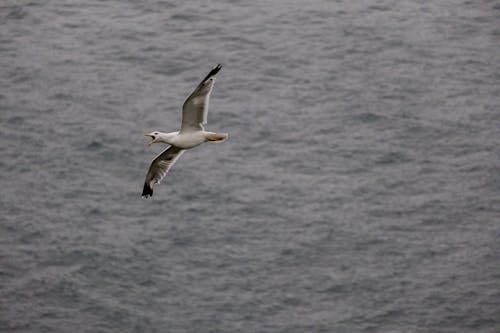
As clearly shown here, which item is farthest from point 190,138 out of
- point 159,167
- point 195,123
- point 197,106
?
point 159,167

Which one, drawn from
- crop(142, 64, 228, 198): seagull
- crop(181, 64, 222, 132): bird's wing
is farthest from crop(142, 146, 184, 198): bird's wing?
crop(181, 64, 222, 132): bird's wing

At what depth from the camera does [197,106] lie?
3175 centimetres

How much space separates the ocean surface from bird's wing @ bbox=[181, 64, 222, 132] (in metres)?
30.4

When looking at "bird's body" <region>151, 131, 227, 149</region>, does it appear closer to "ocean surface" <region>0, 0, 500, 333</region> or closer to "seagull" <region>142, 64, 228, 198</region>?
"seagull" <region>142, 64, 228, 198</region>

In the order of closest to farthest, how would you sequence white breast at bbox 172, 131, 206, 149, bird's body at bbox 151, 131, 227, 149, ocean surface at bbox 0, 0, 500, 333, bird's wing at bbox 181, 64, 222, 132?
bird's wing at bbox 181, 64, 222, 132 < bird's body at bbox 151, 131, 227, 149 < white breast at bbox 172, 131, 206, 149 < ocean surface at bbox 0, 0, 500, 333

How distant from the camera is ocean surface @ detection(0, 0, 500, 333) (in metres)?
62.7

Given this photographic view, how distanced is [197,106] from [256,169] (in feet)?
118

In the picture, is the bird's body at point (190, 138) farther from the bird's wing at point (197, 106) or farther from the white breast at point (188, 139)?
the bird's wing at point (197, 106)

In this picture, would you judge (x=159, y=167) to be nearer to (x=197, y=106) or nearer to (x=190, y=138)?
(x=190, y=138)

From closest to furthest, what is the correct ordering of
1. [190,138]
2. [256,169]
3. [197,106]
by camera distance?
[197,106] < [190,138] < [256,169]

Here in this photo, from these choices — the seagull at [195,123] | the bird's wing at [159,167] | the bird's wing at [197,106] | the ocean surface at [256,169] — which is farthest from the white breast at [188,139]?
the ocean surface at [256,169]

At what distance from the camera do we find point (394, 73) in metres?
72.3

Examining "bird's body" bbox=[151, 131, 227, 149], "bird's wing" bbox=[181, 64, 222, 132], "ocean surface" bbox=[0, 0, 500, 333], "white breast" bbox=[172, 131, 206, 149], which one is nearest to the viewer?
"bird's wing" bbox=[181, 64, 222, 132]

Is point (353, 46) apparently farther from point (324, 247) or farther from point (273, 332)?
point (273, 332)
